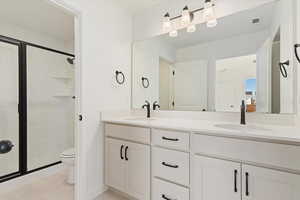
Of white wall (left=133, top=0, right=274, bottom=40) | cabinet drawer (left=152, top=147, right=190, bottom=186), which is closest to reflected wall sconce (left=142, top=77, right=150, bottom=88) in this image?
white wall (left=133, top=0, right=274, bottom=40)

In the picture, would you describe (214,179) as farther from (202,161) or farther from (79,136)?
(79,136)

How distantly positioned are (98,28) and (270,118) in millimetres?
1997

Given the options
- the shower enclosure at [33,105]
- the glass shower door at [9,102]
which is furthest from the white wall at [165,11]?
the glass shower door at [9,102]

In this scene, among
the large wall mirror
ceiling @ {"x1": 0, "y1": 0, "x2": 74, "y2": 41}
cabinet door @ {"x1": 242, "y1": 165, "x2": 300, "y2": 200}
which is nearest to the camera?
cabinet door @ {"x1": 242, "y1": 165, "x2": 300, "y2": 200}

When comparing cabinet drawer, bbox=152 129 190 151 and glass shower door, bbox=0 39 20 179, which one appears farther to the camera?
glass shower door, bbox=0 39 20 179

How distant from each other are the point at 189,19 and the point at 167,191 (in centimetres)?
182

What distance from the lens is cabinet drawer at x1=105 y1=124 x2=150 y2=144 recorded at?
61.1 inches

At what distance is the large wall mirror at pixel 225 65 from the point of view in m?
1.46

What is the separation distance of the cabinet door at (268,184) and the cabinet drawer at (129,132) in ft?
2.72

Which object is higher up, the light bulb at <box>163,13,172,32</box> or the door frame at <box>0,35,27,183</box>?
the light bulb at <box>163,13,172,32</box>

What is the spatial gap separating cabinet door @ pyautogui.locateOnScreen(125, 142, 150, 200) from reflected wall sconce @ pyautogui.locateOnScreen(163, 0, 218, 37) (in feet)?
4.70

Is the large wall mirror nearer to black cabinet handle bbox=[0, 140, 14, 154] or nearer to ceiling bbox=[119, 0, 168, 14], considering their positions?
ceiling bbox=[119, 0, 168, 14]

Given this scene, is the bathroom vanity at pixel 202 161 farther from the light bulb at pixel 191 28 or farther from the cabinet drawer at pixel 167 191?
the light bulb at pixel 191 28

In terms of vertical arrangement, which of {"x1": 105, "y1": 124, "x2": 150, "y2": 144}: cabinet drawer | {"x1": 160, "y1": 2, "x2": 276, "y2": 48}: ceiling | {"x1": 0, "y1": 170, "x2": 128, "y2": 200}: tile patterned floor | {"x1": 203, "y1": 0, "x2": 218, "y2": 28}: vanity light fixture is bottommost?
{"x1": 0, "y1": 170, "x2": 128, "y2": 200}: tile patterned floor
